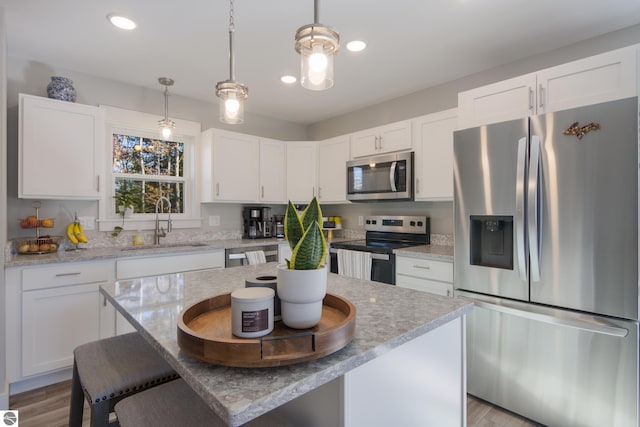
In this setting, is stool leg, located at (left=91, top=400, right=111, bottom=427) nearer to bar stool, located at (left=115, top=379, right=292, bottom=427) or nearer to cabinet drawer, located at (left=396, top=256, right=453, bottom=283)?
bar stool, located at (left=115, top=379, right=292, bottom=427)

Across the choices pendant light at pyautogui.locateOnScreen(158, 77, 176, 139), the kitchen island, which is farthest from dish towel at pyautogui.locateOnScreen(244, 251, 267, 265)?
the kitchen island

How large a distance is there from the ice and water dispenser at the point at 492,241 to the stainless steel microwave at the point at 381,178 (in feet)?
3.23

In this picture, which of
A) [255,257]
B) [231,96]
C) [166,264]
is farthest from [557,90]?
[166,264]

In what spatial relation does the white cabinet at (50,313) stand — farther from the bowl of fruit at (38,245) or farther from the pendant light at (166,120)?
the pendant light at (166,120)

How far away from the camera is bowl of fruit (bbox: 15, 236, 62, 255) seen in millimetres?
2434

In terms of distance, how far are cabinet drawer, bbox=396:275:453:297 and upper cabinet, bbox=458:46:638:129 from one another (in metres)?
1.17

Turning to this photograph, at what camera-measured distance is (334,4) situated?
1.95 metres

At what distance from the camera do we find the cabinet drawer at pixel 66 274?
2.23m

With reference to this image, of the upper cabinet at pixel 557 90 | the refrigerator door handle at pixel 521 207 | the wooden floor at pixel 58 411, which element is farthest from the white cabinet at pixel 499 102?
the wooden floor at pixel 58 411

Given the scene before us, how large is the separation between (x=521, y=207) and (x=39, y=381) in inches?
132

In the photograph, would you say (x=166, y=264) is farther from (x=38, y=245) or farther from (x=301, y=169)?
(x=301, y=169)

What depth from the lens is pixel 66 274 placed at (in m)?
2.35

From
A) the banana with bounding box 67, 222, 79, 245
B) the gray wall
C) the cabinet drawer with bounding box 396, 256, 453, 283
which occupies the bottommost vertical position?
the cabinet drawer with bounding box 396, 256, 453, 283

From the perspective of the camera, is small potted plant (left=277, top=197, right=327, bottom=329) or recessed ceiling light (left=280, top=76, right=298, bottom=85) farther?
recessed ceiling light (left=280, top=76, right=298, bottom=85)
